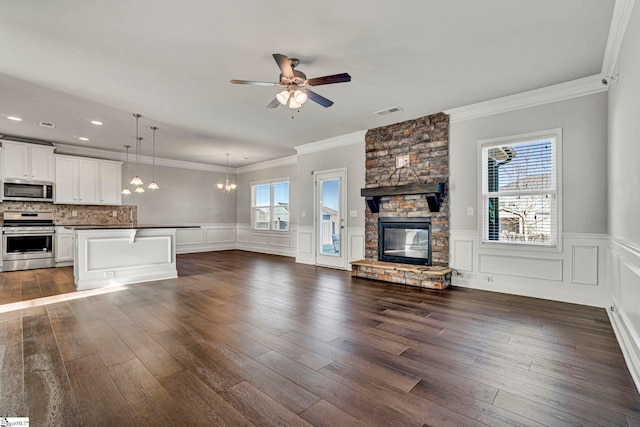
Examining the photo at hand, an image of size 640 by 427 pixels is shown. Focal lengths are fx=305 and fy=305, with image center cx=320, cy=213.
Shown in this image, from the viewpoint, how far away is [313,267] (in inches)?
265

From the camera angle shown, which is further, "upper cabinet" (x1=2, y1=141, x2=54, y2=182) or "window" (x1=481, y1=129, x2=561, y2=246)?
"upper cabinet" (x1=2, y1=141, x2=54, y2=182)

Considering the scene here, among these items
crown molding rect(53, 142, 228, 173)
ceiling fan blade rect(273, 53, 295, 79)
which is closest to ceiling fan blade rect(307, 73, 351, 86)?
ceiling fan blade rect(273, 53, 295, 79)

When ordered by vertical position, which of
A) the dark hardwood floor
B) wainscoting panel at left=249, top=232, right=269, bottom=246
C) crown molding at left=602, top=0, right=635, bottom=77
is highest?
crown molding at left=602, top=0, right=635, bottom=77

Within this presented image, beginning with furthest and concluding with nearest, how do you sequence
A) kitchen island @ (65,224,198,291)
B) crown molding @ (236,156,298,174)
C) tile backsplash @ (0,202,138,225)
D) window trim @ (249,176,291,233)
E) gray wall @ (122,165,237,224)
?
window trim @ (249,176,291,233)
crown molding @ (236,156,298,174)
gray wall @ (122,165,237,224)
tile backsplash @ (0,202,138,225)
kitchen island @ (65,224,198,291)

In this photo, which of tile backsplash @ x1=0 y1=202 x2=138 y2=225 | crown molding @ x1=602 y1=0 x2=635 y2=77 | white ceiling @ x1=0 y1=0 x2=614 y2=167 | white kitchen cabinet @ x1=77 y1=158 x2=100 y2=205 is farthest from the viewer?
white kitchen cabinet @ x1=77 y1=158 x2=100 y2=205

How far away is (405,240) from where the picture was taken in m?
5.54

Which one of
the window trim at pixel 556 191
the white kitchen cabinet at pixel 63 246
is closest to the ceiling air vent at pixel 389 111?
the window trim at pixel 556 191

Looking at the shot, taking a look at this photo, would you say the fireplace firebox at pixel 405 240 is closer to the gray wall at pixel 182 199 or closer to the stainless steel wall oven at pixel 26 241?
the gray wall at pixel 182 199

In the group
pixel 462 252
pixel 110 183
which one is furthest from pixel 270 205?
pixel 462 252

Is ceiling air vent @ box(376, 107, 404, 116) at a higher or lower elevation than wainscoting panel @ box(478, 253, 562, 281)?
higher

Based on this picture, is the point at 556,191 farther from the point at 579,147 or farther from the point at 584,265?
the point at 584,265

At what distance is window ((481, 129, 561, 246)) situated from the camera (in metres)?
4.14

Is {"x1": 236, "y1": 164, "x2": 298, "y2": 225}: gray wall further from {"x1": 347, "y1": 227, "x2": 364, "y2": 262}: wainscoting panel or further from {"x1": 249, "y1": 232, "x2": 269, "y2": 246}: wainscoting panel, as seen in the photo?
{"x1": 347, "y1": 227, "x2": 364, "y2": 262}: wainscoting panel

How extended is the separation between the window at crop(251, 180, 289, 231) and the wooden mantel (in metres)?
3.70
